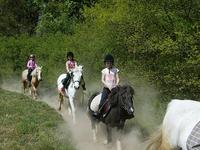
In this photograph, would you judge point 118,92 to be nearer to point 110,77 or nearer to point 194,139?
point 110,77

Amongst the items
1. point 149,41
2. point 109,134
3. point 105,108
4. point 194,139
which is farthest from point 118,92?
point 194,139

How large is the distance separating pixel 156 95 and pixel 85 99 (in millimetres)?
3153

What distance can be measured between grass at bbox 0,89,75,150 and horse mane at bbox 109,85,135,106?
4.80 feet

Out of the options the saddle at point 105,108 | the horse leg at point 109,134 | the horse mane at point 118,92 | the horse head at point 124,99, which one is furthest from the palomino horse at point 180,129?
the horse leg at point 109,134

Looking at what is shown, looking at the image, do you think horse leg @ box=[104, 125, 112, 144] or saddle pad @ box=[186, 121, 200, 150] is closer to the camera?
saddle pad @ box=[186, 121, 200, 150]

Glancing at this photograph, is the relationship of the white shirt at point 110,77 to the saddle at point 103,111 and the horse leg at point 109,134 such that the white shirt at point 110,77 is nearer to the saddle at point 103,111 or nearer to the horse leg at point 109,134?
the saddle at point 103,111

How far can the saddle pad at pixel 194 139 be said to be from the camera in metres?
7.47

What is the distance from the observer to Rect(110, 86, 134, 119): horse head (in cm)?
1189

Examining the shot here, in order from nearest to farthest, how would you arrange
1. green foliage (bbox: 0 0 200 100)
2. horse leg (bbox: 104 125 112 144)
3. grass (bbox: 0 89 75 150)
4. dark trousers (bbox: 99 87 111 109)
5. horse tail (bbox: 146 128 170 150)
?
1. horse tail (bbox: 146 128 170 150)
2. grass (bbox: 0 89 75 150)
3. horse leg (bbox: 104 125 112 144)
4. dark trousers (bbox: 99 87 111 109)
5. green foliage (bbox: 0 0 200 100)

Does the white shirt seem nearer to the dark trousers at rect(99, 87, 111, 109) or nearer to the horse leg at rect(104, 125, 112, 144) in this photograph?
the dark trousers at rect(99, 87, 111, 109)

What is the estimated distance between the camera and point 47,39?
30.0 meters

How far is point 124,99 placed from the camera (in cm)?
1205

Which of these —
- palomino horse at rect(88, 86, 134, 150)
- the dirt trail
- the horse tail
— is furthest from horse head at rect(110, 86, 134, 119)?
the horse tail

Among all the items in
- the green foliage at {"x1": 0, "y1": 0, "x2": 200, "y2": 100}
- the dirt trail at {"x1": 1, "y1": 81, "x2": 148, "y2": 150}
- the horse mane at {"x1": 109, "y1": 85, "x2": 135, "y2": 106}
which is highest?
the green foliage at {"x1": 0, "y1": 0, "x2": 200, "y2": 100}
